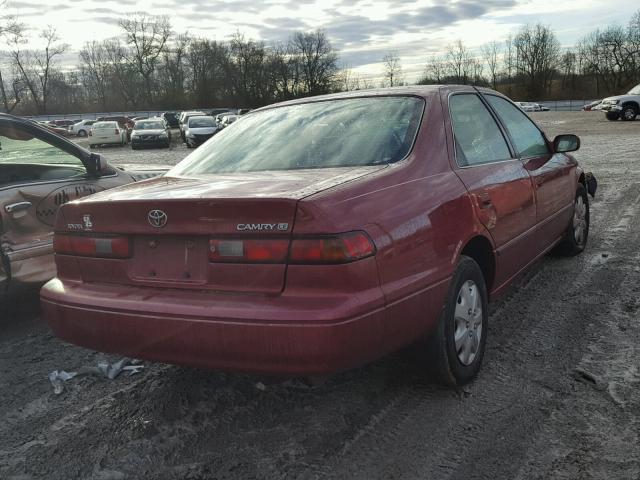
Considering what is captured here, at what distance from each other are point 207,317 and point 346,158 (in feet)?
3.75

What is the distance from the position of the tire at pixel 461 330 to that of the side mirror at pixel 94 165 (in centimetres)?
325

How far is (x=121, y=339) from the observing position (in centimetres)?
263

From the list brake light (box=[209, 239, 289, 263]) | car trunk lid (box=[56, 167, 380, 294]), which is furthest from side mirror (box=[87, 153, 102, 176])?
brake light (box=[209, 239, 289, 263])

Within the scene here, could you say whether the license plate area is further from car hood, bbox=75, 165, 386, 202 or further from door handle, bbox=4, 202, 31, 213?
door handle, bbox=4, 202, 31, 213

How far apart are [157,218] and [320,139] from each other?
1106 mm

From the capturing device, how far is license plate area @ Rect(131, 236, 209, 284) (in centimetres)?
251

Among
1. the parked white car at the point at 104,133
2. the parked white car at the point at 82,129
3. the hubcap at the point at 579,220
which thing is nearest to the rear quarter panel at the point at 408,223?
the hubcap at the point at 579,220

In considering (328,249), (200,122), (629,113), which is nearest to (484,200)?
(328,249)

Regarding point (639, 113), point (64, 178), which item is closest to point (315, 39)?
point (639, 113)

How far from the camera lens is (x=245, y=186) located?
2658 millimetres

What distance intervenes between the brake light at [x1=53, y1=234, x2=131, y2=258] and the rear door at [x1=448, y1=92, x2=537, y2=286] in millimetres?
1730

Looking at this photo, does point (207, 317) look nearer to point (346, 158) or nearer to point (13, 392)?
point (346, 158)

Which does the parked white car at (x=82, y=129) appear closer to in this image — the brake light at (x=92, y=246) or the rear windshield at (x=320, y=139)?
the rear windshield at (x=320, y=139)

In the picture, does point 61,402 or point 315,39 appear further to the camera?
point 315,39
